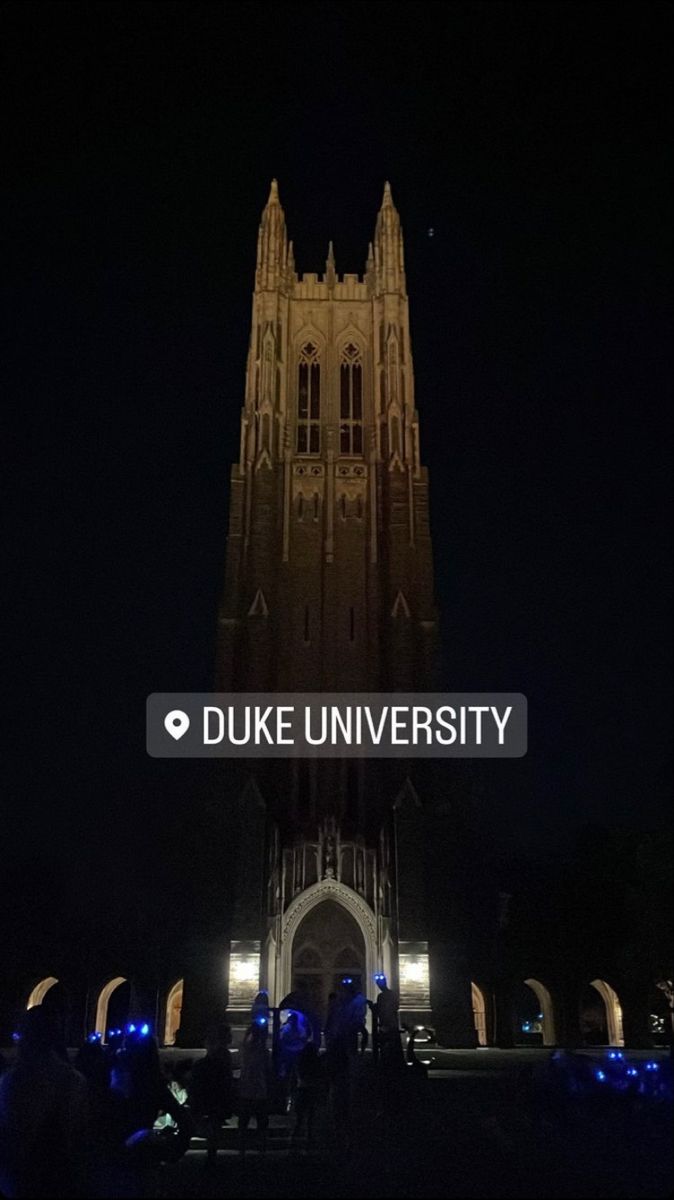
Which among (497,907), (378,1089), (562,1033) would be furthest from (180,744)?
(378,1089)

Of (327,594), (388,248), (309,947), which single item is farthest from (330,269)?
(309,947)

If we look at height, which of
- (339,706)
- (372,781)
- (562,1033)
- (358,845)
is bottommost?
(562,1033)

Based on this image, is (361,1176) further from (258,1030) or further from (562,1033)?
(562,1033)

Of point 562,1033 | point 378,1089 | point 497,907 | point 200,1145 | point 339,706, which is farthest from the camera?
point 339,706

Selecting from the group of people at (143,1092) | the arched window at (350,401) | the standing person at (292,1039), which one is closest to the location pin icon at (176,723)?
the arched window at (350,401)

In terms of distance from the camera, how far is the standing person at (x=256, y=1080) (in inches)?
411

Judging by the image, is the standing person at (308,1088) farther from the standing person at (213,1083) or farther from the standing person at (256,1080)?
the standing person at (213,1083)

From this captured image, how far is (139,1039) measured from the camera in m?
9.10

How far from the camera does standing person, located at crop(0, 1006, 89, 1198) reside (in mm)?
5504

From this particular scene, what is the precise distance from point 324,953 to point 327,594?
16.9 meters

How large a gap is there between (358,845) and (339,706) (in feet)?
24.4

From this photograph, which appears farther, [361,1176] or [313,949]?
[313,949]

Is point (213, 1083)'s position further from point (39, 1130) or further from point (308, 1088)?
point (39, 1130)

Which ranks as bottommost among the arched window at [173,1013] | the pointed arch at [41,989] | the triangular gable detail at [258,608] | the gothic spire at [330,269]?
the arched window at [173,1013]
